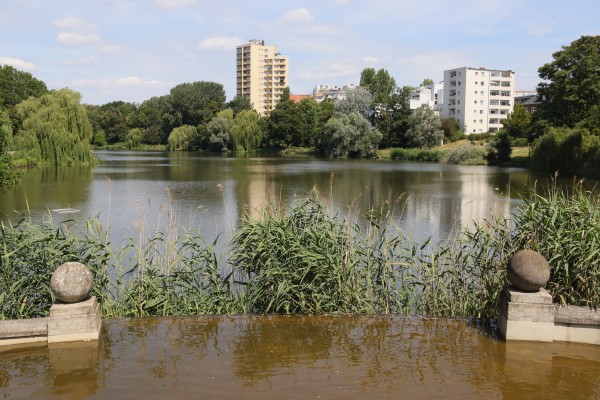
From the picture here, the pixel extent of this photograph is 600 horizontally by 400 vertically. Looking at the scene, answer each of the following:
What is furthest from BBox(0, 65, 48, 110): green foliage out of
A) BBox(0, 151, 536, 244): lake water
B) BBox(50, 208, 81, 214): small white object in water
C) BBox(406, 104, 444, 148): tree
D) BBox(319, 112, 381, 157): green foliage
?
BBox(406, 104, 444, 148): tree

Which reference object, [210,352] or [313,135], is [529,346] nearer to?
[210,352]

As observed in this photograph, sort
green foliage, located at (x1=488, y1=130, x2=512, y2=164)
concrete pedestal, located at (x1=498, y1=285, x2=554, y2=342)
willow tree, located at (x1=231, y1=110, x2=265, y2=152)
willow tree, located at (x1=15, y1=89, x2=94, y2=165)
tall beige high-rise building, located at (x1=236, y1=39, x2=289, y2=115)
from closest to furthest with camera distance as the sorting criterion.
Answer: concrete pedestal, located at (x1=498, y1=285, x2=554, y2=342) < willow tree, located at (x1=15, y1=89, x2=94, y2=165) < green foliage, located at (x1=488, y1=130, x2=512, y2=164) < willow tree, located at (x1=231, y1=110, x2=265, y2=152) < tall beige high-rise building, located at (x1=236, y1=39, x2=289, y2=115)

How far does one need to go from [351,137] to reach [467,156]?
1506 cm

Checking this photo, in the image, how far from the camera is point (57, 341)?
5.28 metres

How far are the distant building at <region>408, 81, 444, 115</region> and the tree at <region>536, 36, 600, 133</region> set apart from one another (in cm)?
5317

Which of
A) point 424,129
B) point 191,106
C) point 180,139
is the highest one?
point 191,106

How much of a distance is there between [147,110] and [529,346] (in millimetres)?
102479

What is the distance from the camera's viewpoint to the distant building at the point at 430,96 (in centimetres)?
9900

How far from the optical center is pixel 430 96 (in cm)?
10394

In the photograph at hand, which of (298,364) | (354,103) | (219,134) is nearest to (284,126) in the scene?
(219,134)

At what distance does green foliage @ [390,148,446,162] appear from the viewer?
5903 cm

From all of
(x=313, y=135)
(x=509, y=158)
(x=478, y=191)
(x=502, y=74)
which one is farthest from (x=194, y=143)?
(x=478, y=191)

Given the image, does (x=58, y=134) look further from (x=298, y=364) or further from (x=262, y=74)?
(x=262, y=74)

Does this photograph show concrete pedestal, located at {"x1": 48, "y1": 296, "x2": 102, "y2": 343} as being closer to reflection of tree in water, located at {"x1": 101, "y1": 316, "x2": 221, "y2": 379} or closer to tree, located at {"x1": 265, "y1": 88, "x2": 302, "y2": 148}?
reflection of tree in water, located at {"x1": 101, "y1": 316, "x2": 221, "y2": 379}
